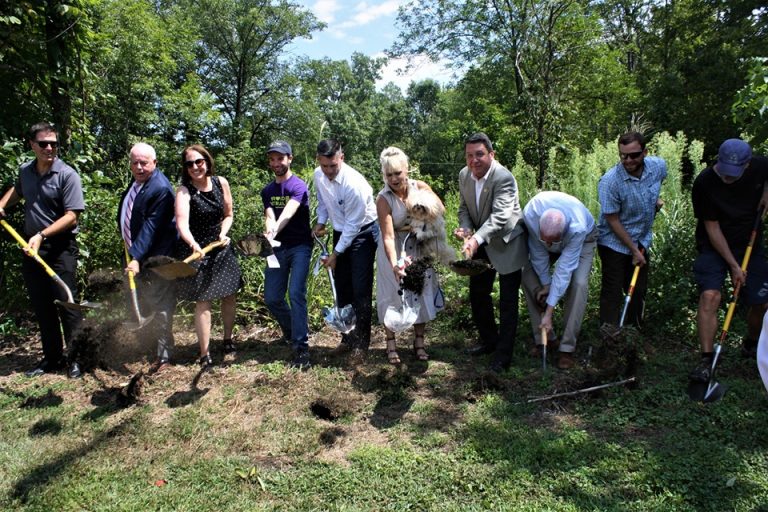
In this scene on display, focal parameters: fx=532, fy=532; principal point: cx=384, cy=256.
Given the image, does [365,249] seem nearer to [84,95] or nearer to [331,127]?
[84,95]

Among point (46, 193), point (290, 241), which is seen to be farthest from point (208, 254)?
point (46, 193)

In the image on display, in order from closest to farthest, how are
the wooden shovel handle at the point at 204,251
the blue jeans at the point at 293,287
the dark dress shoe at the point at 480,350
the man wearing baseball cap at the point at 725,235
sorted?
the man wearing baseball cap at the point at 725,235
the wooden shovel handle at the point at 204,251
the blue jeans at the point at 293,287
the dark dress shoe at the point at 480,350

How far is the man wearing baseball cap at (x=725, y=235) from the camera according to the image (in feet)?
12.5

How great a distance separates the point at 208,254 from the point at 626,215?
343 cm

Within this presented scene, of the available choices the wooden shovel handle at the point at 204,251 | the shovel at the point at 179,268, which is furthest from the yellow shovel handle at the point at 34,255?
the wooden shovel handle at the point at 204,251

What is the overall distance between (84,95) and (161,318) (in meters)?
2.95

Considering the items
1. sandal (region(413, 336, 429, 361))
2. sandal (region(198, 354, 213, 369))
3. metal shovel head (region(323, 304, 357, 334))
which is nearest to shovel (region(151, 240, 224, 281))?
sandal (region(198, 354, 213, 369))

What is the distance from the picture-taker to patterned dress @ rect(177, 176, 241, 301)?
4.35 m

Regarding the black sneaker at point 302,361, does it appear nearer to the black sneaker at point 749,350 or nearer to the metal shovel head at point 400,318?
the metal shovel head at point 400,318

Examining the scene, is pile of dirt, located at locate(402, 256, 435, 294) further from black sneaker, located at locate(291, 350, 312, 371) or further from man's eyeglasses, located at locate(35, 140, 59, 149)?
man's eyeglasses, located at locate(35, 140, 59, 149)

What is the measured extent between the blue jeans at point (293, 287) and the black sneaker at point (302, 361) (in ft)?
0.15

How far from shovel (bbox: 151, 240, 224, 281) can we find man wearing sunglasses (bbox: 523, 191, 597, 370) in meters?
2.62

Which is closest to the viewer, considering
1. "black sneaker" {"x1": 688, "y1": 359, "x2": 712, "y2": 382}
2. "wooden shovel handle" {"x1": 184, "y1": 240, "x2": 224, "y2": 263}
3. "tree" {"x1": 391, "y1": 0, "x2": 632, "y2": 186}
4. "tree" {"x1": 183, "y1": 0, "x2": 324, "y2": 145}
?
"black sneaker" {"x1": 688, "y1": 359, "x2": 712, "y2": 382}

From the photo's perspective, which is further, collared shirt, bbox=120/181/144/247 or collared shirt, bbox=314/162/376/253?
collared shirt, bbox=314/162/376/253
